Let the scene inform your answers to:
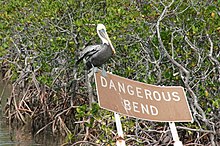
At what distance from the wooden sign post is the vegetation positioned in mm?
1851

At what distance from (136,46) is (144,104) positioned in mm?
4150

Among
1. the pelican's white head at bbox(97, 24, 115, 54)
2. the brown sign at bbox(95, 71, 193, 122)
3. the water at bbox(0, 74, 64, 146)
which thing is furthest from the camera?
the water at bbox(0, 74, 64, 146)

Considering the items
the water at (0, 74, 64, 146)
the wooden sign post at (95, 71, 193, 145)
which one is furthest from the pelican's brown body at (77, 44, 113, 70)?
the water at (0, 74, 64, 146)

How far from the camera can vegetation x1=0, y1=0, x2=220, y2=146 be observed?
21.7ft

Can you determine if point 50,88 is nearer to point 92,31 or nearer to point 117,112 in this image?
point 92,31

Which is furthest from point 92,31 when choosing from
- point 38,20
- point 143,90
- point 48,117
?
point 143,90

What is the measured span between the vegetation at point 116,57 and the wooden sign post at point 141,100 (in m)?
1.85

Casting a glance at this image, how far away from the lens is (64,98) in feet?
34.0

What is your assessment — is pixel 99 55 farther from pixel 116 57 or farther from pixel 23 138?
pixel 23 138

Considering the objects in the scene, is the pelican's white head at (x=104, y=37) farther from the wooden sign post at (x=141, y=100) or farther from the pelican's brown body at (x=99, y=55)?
the wooden sign post at (x=141, y=100)

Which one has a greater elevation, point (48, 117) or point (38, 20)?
point (38, 20)

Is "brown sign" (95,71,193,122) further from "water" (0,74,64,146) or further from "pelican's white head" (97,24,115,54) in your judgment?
"water" (0,74,64,146)

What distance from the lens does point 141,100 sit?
383cm

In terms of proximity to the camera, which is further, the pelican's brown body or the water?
the water
